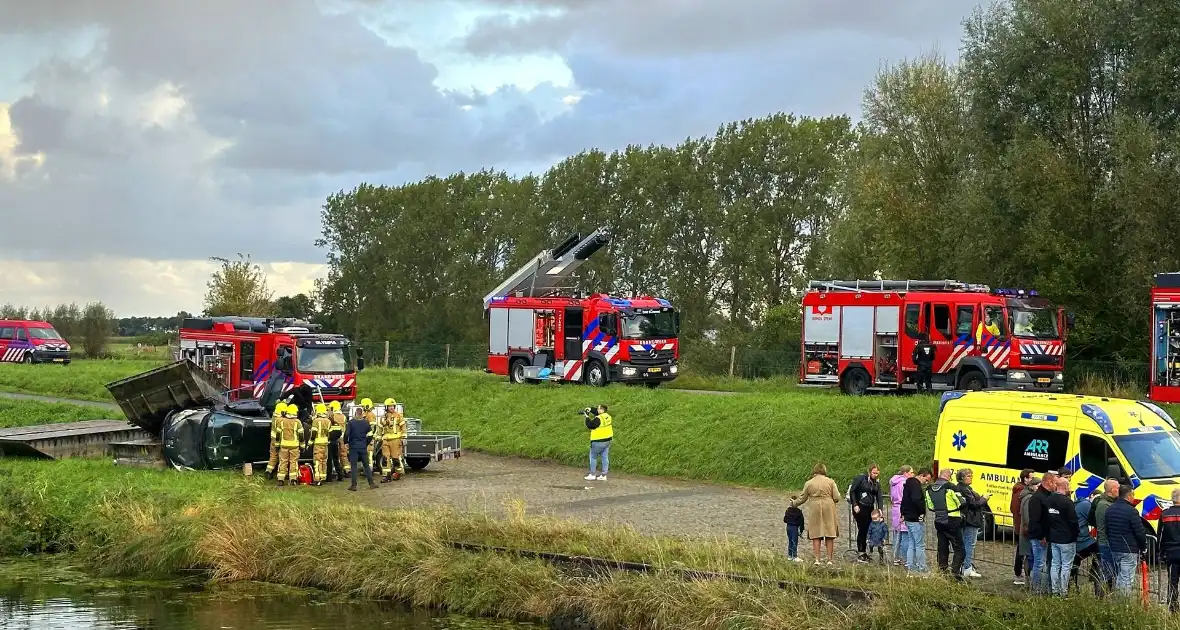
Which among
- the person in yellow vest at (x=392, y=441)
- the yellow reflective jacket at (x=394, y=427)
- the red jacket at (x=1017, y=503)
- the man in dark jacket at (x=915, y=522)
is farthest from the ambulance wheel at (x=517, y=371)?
the red jacket at (x=1017, y=503)

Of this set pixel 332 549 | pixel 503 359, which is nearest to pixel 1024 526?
pixel 332 549

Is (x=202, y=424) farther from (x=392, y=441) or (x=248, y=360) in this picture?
(x=248, y=360)

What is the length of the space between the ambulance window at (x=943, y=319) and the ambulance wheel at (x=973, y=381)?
102 centimetres

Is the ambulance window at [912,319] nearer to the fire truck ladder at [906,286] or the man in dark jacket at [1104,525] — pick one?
the fire truck ladder at [906,286]

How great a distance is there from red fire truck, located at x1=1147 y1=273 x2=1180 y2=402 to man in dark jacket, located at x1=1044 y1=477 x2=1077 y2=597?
14.3m

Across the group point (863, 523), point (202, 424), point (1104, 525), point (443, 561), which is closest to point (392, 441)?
point (202, 424)

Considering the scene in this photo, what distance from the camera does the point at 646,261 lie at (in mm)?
58562

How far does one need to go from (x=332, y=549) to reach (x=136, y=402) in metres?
12.4

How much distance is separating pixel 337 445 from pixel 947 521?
12.9 m

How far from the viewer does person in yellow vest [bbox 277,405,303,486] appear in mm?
22844

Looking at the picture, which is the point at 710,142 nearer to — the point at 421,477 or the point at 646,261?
the point at 646,261

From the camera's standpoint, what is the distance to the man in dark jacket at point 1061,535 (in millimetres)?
13066

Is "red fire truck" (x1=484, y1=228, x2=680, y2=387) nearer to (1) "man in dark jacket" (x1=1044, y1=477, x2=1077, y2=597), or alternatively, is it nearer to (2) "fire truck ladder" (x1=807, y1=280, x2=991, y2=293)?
(2) "fire truck ladder" (x1=807, y1=280, x2=991, y2=293)

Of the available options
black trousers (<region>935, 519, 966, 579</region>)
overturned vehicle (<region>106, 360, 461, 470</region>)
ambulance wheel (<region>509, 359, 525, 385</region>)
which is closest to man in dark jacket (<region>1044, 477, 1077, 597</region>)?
black trousers (<region>935, 519, 966, 579</region>)
